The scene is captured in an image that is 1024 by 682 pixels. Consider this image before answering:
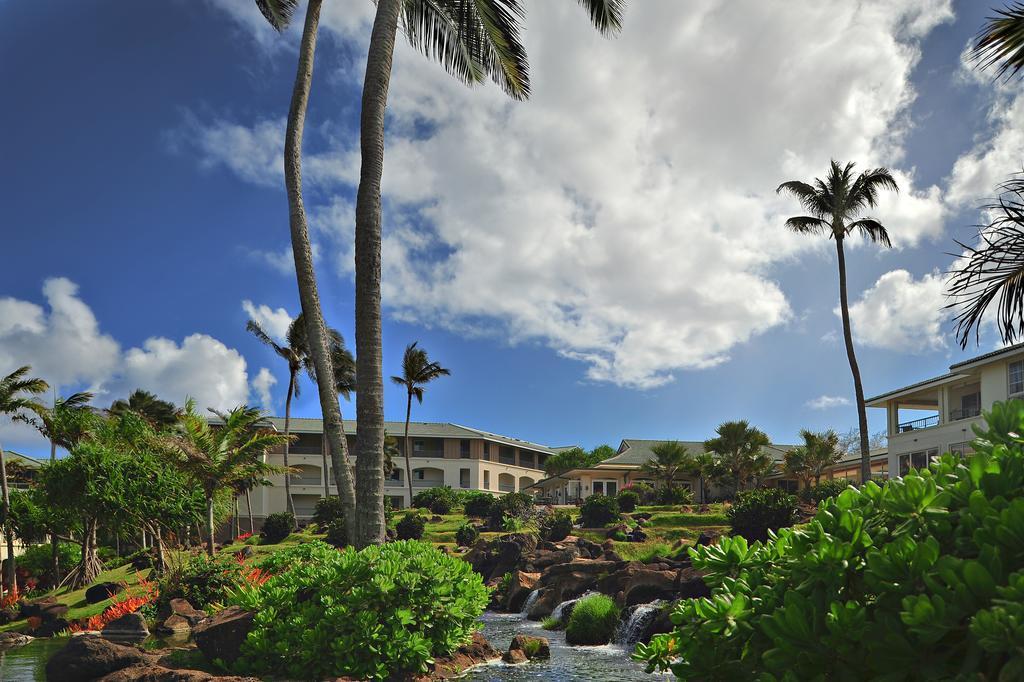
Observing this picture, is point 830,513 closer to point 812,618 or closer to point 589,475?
point 812,618

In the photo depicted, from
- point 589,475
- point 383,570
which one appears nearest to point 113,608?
point 383,570

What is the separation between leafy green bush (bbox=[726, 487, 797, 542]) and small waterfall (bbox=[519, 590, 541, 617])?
8542 mm

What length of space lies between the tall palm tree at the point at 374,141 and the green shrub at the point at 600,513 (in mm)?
25792

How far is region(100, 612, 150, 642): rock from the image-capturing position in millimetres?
16391

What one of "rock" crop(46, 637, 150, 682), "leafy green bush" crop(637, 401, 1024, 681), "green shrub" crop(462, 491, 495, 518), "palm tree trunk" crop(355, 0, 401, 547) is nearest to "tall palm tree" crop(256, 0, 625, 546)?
"palm tree trunk" crop(355, 0, 401, 547)

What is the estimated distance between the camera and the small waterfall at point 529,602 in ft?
74.1

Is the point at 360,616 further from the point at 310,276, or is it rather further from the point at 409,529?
the point at 409,529

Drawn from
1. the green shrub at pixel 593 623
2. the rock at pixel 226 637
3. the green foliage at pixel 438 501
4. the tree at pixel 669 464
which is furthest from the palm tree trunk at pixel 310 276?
the tree at pixel 669 464

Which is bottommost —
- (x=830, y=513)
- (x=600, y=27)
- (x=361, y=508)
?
(x=361, y=508)

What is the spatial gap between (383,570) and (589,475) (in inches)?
1987

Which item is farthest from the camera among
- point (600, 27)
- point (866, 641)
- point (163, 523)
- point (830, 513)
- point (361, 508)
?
point (163, 523)

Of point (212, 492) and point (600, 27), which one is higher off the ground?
point (600, 27)

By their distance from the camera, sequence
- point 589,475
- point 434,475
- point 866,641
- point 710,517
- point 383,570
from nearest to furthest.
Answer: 1. point 866,641
2. point 383,570
3. point 710,517
4. point 589,475
5. point 434,475

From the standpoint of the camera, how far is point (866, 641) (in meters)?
3.03
